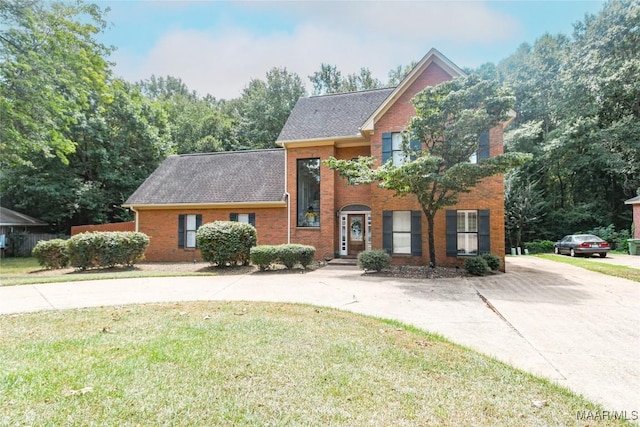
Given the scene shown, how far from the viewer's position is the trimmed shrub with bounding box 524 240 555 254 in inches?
1001

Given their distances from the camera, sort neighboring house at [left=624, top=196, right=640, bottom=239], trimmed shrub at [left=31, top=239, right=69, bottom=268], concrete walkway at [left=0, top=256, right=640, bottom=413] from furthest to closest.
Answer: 1. neighboring house at [left=624, top=196, right=640, bottom=239]
2. trimmed shrub at [left=31, top=239, right=69, bottom=268]
3. concrete walkway at [left=0, top=256, right=640, bottom=413]

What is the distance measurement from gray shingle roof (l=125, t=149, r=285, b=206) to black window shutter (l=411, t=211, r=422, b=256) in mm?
6209

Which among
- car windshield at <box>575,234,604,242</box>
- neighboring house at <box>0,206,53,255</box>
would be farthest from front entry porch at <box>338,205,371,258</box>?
neighboring house at <box>0,206,53,255</box>

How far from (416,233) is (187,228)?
457 inches

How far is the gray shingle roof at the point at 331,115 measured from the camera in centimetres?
1637

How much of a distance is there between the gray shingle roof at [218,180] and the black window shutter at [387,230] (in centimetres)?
503

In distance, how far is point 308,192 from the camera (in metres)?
16.9

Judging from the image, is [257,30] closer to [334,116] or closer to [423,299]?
[334,116]

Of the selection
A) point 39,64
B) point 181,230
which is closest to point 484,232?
point 181,230

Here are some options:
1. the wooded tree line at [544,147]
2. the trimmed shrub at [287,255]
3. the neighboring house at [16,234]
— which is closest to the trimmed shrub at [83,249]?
the trimmed shrub at [287,255]

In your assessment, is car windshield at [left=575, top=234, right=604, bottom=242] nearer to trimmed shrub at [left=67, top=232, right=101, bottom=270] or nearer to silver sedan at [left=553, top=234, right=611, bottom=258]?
silver sedan at [left=553, top=234, right=611, bottom=258]

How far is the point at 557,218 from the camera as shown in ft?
91.3

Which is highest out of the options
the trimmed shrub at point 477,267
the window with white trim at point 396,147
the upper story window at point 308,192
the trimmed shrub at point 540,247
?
the window with white trim at point 396,147

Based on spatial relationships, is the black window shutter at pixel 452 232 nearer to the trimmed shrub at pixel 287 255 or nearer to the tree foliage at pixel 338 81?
the trimmed shrub at pixel 287 255
